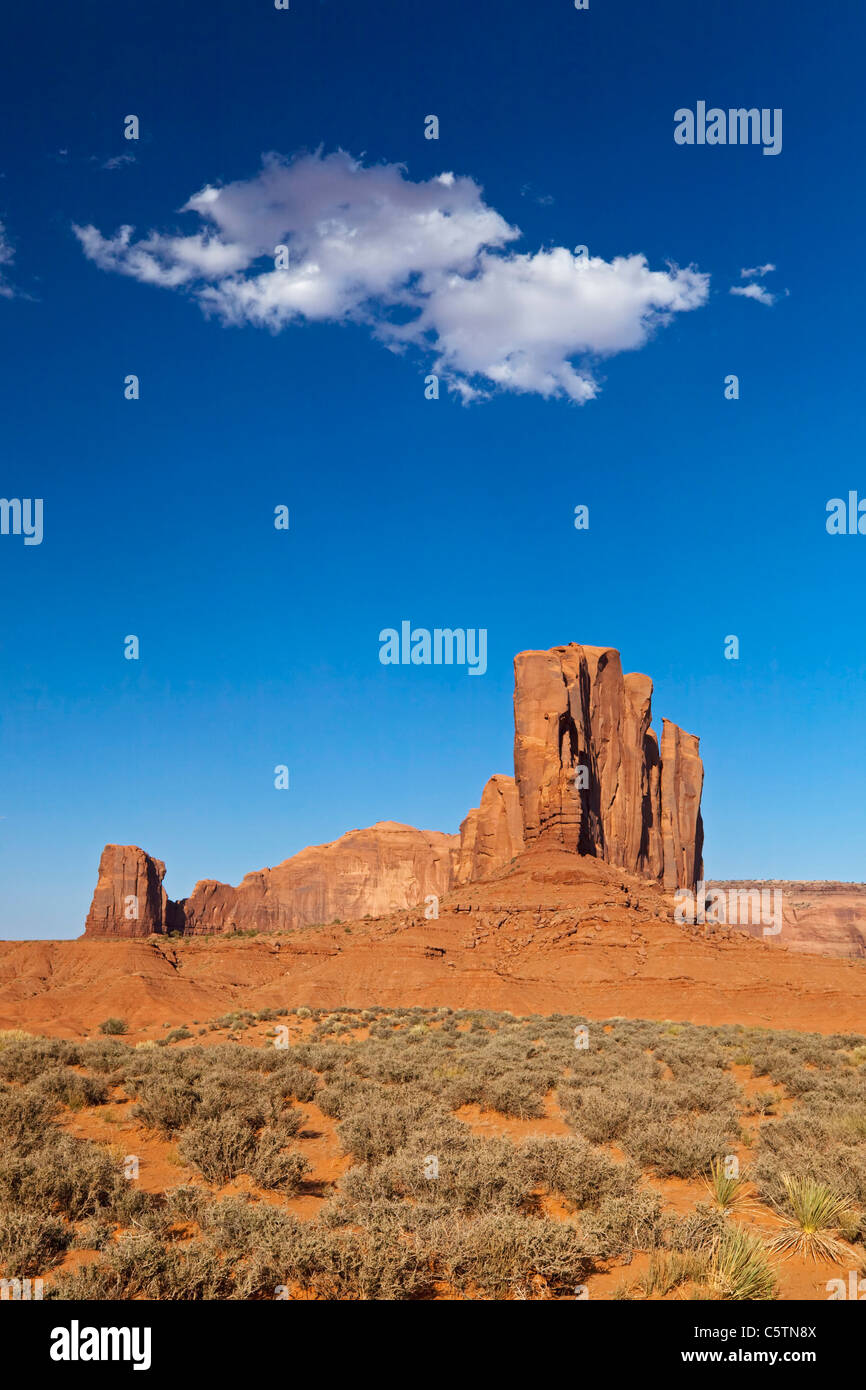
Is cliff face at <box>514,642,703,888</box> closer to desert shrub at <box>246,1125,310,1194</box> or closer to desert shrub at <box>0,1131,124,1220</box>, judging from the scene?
desert shrub at <box>246,1125,310,1194</box>

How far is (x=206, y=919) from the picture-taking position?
128 metres

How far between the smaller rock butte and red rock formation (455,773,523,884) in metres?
0.16

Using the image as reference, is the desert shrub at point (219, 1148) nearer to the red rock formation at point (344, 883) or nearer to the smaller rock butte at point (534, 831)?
the smaller rock butte at point (534, 831)

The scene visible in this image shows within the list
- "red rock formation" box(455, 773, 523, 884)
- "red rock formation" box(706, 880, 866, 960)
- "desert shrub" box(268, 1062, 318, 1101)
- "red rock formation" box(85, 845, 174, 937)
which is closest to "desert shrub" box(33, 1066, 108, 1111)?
"desert shrub" box(268, 1062, 318, 1101)

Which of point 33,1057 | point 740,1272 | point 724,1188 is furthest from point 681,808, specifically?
point 740,1272

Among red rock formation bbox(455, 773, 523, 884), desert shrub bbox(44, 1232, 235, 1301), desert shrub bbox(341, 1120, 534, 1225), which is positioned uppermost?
red rock formation bbox(455, 773, 523, 884)

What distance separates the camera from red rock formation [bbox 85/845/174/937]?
352ft

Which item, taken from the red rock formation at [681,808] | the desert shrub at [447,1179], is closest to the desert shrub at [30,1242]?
the desert shrub at [447,1179]

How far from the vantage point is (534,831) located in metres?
63.6

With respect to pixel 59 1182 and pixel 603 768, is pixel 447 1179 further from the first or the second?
pixel 603 768

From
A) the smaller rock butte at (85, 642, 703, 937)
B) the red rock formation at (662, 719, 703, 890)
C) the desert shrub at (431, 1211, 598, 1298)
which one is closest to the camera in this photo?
the desert shrub at (431, 1211, 598, 1298)
